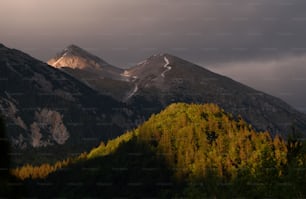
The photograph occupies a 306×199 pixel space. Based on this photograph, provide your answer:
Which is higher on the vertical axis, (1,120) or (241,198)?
(1,120)

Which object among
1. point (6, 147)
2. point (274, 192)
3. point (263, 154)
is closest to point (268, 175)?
point (263, 154)

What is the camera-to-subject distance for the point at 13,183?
24953 millimetres

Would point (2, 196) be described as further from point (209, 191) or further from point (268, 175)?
point (209, 191)

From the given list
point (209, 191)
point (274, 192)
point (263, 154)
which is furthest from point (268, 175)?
point (209, 191)

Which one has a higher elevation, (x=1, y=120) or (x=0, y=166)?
(x=1, y=120)

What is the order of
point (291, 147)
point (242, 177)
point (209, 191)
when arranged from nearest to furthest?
point (291, 147) < point (242, 177) < point (209, 191)

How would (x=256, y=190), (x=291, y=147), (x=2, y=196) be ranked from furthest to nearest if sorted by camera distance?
(x=291, y=147) < (x=256, y=190) < (x=2, y=196)

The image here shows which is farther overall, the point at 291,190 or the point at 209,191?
the point at 209,191

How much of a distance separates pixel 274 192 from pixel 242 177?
1080 centimetres

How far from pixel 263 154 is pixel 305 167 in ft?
22.3

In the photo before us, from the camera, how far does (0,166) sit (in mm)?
25391

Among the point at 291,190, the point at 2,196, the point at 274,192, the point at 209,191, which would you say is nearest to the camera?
the point at 2,196

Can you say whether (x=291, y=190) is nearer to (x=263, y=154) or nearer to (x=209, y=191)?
(x=263, y=154)

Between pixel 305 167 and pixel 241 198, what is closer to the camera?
pixel 305 167
